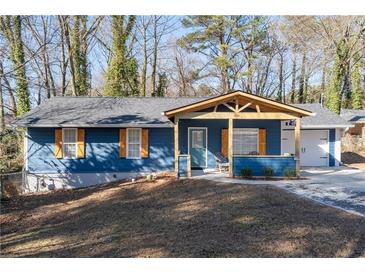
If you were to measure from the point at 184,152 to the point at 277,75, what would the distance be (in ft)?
72.6

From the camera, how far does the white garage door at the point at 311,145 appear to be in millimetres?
17109

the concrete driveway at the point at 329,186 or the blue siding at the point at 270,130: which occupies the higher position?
the blue siding at the point at 270,130

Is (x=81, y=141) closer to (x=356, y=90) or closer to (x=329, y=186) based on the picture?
(x=329, y=186)

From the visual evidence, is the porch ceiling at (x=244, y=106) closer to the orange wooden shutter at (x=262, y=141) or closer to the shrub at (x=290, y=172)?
the shrub at (x=290, y=172)

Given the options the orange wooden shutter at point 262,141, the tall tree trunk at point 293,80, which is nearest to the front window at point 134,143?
the orange wooden shutter at point 262,141

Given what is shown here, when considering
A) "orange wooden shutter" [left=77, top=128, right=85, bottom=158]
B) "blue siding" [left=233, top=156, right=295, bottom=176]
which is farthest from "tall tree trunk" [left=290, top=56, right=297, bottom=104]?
"orange wooden shutter" [left=77, top=128, right=85, bottom=158]

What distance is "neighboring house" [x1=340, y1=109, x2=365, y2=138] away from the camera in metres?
26.2

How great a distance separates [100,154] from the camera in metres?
14.3

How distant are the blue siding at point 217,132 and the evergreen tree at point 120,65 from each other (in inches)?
400

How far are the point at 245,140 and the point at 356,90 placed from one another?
76.5 feet

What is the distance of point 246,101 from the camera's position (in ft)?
43.6

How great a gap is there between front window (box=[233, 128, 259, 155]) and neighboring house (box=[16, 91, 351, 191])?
0.15 feet

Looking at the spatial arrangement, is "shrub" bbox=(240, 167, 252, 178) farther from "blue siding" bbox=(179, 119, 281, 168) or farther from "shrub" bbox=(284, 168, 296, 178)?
"blue siding" bbox=(179, 119, 281, 168)

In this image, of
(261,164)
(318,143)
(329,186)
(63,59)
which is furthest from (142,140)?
(63,59)
